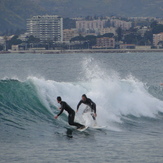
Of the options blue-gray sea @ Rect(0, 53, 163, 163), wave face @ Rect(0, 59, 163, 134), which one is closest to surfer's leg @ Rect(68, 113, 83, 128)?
blue-gray sea @ Rect(0, 53, 163, 163)

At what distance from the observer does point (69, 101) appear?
83.4 feet

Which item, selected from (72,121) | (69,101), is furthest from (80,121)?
(69,101)

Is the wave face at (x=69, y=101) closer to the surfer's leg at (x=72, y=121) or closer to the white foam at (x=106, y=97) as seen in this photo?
the white foam at (x=106, y=97)

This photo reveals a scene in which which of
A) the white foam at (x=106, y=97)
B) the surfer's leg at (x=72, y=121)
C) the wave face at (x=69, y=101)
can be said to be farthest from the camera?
the white foam at (x=106, y=97)

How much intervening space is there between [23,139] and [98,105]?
6.36 meters

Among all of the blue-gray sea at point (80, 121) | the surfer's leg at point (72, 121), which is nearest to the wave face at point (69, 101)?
the blue-gray sea at point (80, 121)

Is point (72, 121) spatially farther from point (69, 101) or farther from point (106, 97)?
point (106, 97)

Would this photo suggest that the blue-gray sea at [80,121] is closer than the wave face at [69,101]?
Result: Yes

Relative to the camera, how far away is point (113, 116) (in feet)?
79.8

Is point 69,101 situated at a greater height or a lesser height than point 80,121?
greater

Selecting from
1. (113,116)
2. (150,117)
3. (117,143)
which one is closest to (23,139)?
(117,143)

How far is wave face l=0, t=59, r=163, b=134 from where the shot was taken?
22936 mm

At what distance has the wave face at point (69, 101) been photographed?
22.9 meters

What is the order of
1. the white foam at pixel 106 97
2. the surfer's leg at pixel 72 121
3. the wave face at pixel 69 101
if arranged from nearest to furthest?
the surfer's leg at pixel 72 121 < the wave face at pixel 69 101 < the white foam at pixel 106 97
